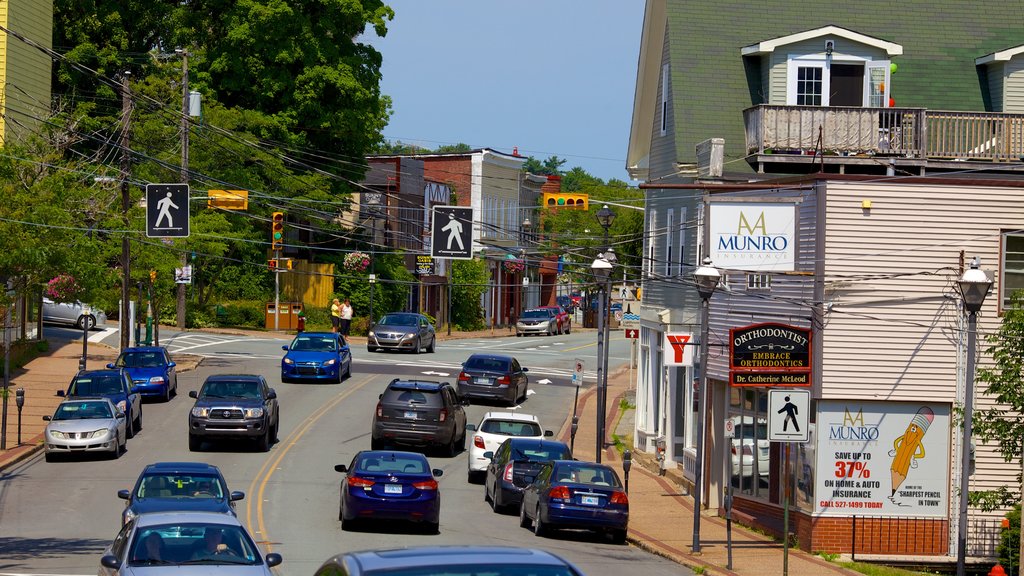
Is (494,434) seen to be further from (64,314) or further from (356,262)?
(356,262)

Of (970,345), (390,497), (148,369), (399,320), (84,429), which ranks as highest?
(970,345)

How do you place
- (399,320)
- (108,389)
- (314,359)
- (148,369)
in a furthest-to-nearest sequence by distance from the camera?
1. (399,320)
2. (314,359)
3. (148,369)
4. (108,389)

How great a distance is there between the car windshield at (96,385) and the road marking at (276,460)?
4.51 m

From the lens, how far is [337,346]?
44.2m

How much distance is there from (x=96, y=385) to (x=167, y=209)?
5.01 m

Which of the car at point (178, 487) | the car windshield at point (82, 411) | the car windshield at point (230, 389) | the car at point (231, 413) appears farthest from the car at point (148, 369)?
the car at point (178, 487)

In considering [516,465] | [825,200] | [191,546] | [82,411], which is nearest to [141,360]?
[82,411]

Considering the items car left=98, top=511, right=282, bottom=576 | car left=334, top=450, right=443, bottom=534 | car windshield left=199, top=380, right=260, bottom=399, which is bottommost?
car left=334, top=450, right=443, bottom=534

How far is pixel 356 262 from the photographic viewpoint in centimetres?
7031

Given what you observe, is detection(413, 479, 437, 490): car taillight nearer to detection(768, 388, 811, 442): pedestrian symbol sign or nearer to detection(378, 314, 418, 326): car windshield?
detection(768, 388, 811, 442): pedestrian symbol sign

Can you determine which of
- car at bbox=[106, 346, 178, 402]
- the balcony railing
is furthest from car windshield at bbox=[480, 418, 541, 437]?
car at bbox=[106, 346, 178, 402]

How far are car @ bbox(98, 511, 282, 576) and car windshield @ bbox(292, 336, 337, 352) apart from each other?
2881cm

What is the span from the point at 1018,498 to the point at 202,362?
32.6m

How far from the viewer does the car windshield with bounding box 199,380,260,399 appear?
32562 millimetres
